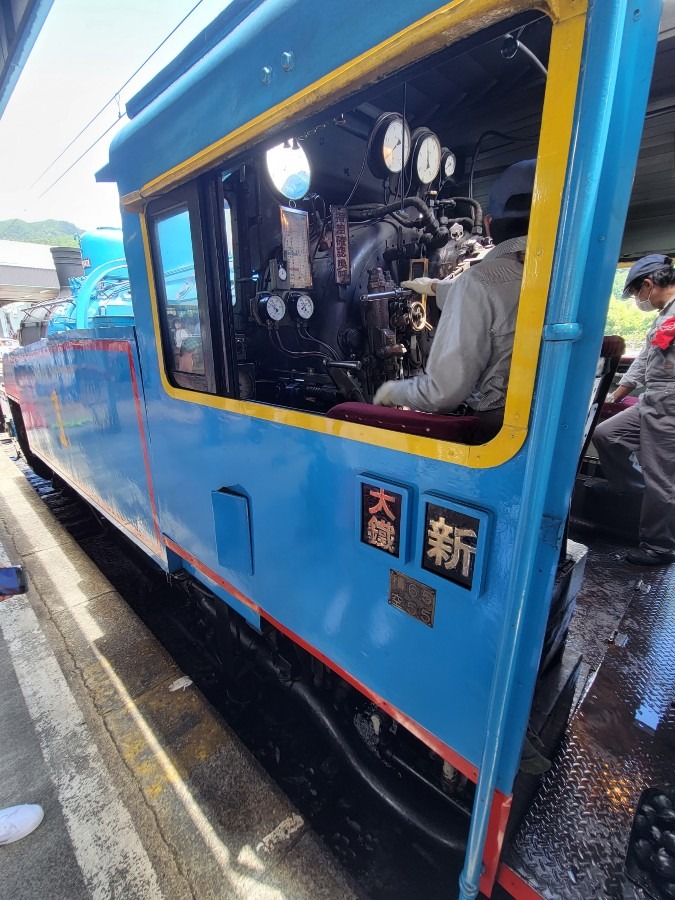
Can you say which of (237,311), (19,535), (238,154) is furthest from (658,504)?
(19,535)

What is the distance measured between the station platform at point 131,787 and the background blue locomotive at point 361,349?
51cm

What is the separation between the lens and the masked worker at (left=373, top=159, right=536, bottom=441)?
4.15 ft

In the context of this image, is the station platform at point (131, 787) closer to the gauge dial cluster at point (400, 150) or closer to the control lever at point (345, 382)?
the control lever at point (345, 382)

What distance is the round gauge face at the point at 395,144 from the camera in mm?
2480

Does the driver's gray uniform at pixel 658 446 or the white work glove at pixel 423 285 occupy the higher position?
the white work glove at pixel 423 285

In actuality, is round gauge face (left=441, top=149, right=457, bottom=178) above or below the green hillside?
below

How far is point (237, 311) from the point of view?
236cm

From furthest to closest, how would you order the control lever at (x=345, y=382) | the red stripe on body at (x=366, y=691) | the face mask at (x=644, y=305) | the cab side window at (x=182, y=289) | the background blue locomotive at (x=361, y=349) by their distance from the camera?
the face mask at (x=644, y=305) < the control lever at (x=345, y=382) < the cab side window at (x=182, y=289) < the red stripe on body at (x=366, y=691) < the background blue locomotive at (x=361, y=349)

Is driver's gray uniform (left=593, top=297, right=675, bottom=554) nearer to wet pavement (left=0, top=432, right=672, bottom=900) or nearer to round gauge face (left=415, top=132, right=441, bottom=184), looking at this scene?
wet pavement (left=0, top=432, right=672, bottom=900)

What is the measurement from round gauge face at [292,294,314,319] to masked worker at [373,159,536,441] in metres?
1.24

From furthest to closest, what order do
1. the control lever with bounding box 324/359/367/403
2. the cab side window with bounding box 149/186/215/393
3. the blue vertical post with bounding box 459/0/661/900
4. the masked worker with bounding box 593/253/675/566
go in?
the masked worker with bounding box 593/253/675/566, the control lever with bounding box 324/359/367/403, the cab side window with bounding box 149/186/215/393, the blue vertical post with bounding box 459/0/661/900

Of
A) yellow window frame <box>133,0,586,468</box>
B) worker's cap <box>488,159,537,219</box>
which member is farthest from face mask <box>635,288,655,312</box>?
yellow window frame <box>133,0,586,468</box>

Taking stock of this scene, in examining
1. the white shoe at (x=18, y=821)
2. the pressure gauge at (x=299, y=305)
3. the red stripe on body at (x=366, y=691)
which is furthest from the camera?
the pressure gauge at (x=299, y=305)

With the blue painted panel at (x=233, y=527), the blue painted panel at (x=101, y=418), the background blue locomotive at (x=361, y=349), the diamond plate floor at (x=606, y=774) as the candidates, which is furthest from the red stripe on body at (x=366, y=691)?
the blue painted panel at (x=101, y=418)
